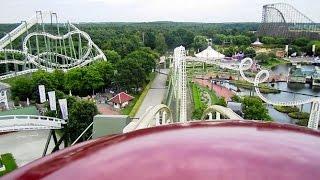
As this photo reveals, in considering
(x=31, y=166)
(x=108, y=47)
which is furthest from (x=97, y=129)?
(x=108, y=47)

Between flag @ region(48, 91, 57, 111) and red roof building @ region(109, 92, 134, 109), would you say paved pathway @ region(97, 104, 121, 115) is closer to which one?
red roof building @ region(109, 92, 134, 109)

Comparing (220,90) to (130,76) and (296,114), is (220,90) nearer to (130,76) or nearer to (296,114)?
(130,76)

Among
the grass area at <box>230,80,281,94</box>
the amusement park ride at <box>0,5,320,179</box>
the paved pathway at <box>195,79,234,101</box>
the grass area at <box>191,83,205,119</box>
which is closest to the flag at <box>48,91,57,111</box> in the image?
the grass area at <box>191,83,205,119</box>

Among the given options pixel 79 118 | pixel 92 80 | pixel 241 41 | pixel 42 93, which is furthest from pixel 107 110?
pixel 241 41

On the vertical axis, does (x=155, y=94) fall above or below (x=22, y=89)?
below

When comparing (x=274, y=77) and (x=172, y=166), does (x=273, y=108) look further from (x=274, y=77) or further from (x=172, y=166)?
(x=172, y=166)
